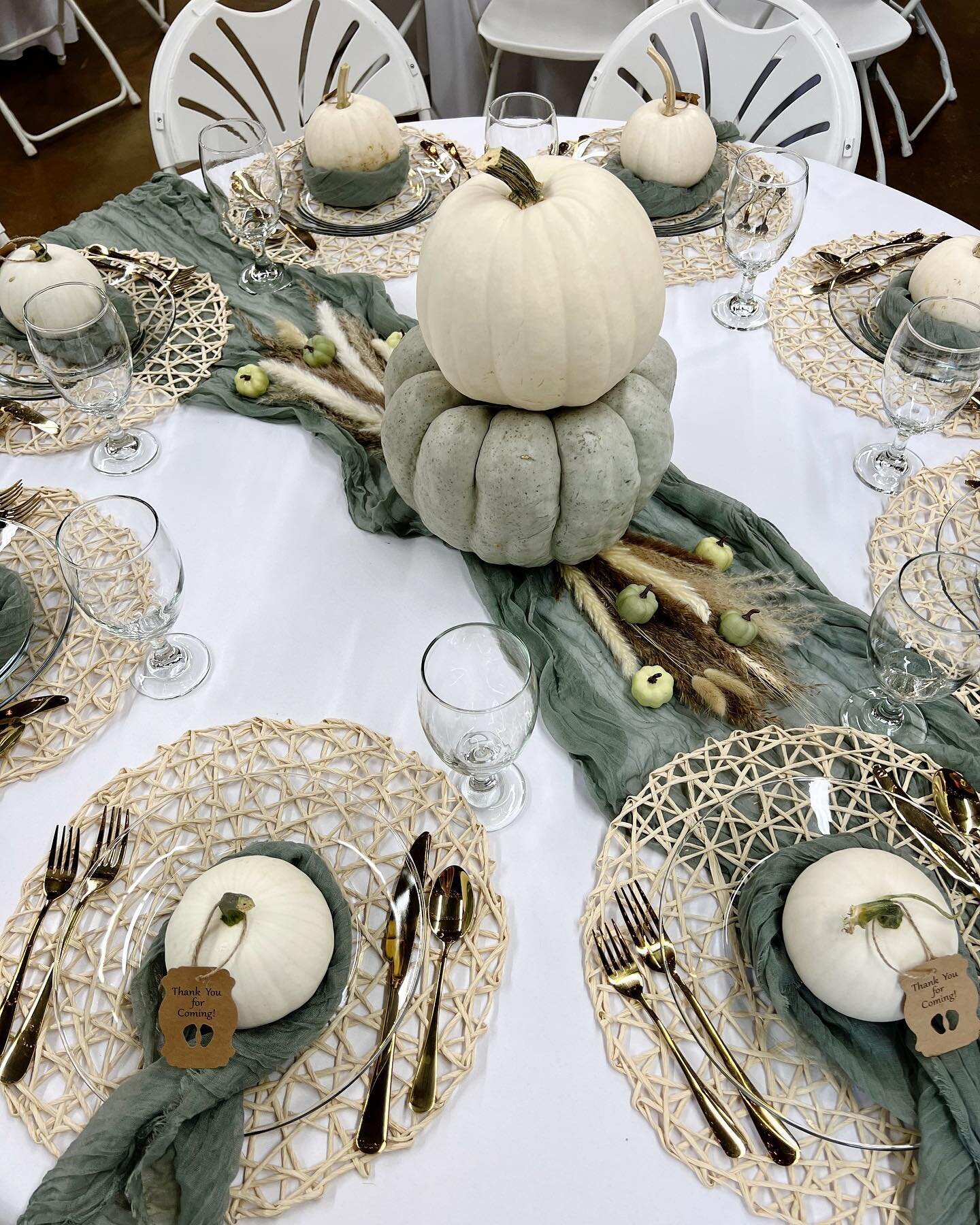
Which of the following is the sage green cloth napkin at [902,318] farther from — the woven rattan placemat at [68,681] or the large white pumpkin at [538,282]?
the woven rattan placemat at [68,681]

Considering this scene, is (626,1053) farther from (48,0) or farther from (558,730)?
(48,0)

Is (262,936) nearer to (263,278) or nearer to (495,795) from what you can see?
(495,795)

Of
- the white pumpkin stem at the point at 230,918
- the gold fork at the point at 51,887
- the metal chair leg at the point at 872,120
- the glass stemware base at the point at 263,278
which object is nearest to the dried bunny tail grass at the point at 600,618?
the white pumpkin stem at the point at 230,918

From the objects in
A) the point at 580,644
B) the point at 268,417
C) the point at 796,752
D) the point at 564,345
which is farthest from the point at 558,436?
the point at 268,417

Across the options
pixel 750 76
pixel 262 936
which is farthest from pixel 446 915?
pixel 750 76

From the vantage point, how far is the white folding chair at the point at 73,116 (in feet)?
10.7

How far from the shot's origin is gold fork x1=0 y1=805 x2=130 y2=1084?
26.8 inches

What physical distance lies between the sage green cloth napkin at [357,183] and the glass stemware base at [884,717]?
3.65 feet

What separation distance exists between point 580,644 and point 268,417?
0.56 meters

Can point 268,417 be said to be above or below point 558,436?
below

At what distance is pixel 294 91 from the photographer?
1.95m

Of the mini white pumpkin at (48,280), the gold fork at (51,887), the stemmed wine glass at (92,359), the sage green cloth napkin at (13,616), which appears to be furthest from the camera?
the mini white pumpkin at (48,280)

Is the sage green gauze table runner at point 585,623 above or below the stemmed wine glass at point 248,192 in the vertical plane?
below

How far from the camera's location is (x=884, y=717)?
0.89 metres
